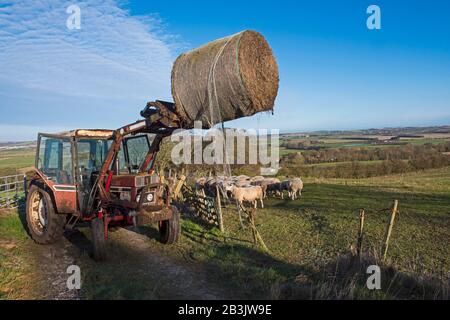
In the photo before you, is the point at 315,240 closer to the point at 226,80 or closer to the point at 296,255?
the point at 296,255

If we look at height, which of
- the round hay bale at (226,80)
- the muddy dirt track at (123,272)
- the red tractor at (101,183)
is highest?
the round hay bale at (226,80)

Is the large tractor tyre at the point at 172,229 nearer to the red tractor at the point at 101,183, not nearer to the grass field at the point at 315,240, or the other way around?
the red tractor at the point at 101,183

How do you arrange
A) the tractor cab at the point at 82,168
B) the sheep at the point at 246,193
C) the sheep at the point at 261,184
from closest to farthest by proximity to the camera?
1. the tractor cab at the point at 82,168
2. the sheep at the point at 246,193
3. the sheep at the point at 261,184

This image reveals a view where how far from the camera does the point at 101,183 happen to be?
774cm

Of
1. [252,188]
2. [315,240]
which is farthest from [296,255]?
[252,188]

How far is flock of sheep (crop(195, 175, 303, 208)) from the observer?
16.8 metres

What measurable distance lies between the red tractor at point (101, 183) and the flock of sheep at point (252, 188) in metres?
7.36

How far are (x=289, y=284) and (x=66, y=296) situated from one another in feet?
11.4

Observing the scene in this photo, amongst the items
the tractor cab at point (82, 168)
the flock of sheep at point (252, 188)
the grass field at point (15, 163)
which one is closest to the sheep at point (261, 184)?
the flock of sheep at point (252, 188)

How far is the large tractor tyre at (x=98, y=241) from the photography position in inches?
278

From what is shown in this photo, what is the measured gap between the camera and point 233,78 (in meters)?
6.50

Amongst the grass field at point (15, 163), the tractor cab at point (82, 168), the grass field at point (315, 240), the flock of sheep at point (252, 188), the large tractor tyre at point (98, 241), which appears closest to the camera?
the grass field at point (315, 240)

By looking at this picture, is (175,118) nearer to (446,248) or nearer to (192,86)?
(192,86)

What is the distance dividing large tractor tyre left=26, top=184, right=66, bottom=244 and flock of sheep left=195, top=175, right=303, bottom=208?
8.02m
